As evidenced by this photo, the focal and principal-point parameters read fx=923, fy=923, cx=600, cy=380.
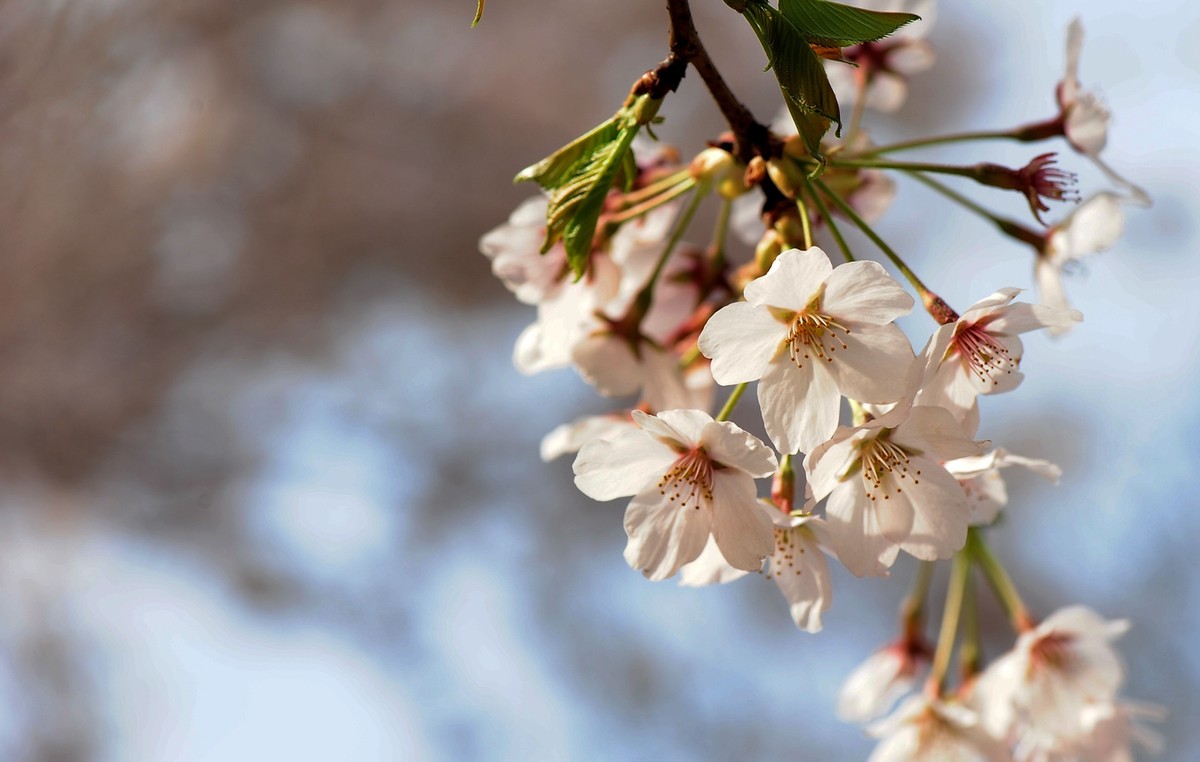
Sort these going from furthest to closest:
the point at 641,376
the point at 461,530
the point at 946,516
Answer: the point at 461,530 → the point at 641,376 → the point at 946,516

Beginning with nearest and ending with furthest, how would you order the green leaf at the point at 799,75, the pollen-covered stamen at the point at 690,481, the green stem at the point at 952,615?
the green leaf at the point at 799,75
the pollen-covered stamen at the point at 690,481
the green stem at the point at 952,615

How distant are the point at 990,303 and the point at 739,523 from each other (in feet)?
0.52

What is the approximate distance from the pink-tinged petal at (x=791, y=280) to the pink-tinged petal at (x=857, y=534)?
10cm

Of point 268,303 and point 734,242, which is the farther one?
point 268,303

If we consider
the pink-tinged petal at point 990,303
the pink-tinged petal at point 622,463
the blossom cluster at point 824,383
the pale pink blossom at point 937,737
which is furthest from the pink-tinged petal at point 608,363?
the pale pink blossom at point 937,737

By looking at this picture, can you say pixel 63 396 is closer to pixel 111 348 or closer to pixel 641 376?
pixel 111 348

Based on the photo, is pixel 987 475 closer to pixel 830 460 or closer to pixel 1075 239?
pixel 830 460

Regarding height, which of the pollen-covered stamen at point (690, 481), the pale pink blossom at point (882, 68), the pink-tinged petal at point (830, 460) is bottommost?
the pink-tinged petal at point (830, 460)

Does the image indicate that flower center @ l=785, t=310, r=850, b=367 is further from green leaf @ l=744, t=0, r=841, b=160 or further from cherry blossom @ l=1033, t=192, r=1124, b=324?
cherry blossom @ l=1033, t=192, r=1124, b=324

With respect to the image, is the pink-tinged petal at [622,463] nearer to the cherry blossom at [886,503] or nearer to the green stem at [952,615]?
the cherry blossom at [886,503]

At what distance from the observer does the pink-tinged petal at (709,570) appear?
1.70 feet

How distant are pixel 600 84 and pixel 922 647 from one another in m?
1.42

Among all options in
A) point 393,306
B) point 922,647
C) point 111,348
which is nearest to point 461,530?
point 393,306

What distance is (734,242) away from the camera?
1.65 meters
